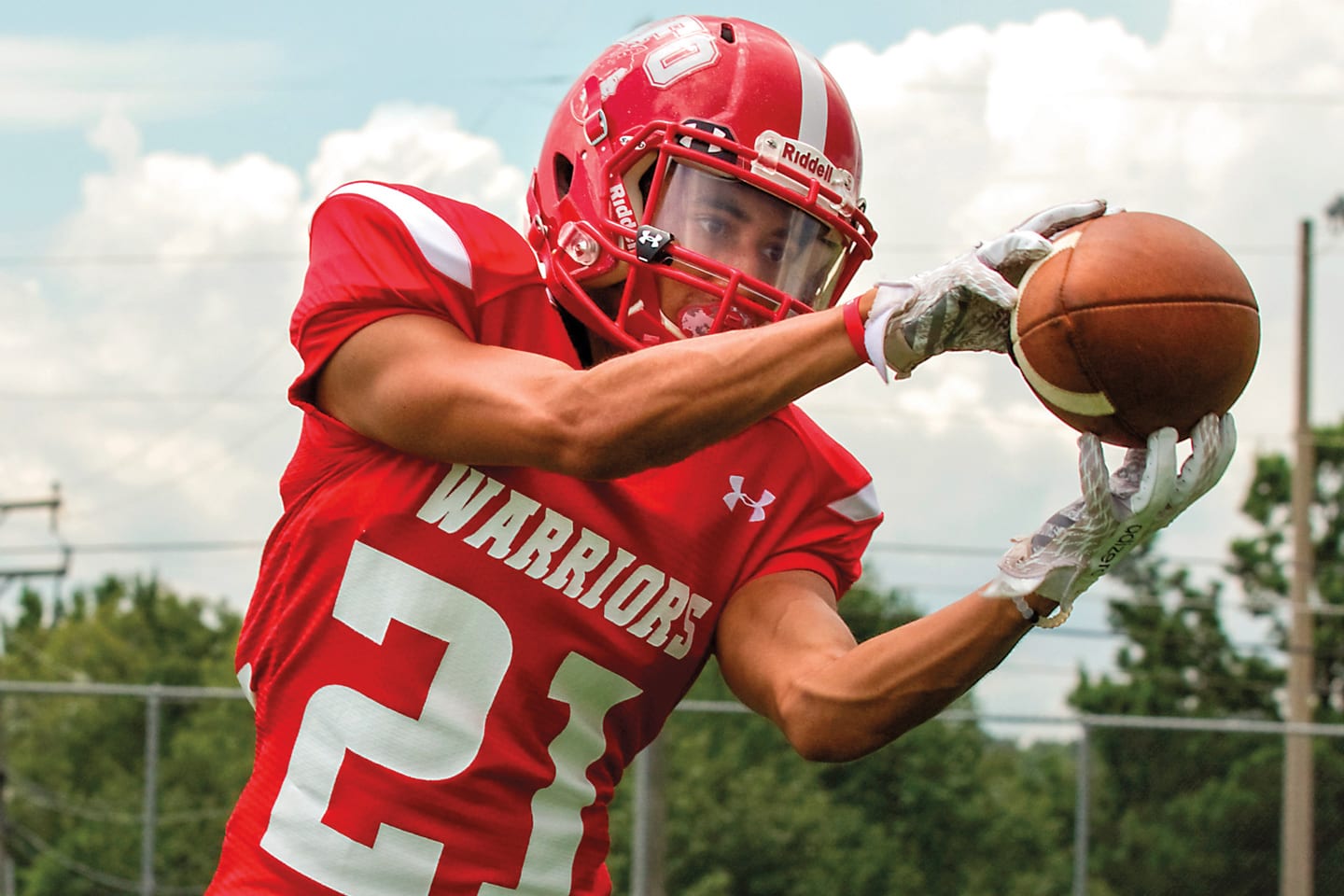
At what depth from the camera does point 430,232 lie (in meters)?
2.43

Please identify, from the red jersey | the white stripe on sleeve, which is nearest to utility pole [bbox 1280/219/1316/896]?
the white stripe on sleeve

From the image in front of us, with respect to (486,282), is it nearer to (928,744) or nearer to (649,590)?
(649,590)

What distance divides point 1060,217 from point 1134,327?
19cm

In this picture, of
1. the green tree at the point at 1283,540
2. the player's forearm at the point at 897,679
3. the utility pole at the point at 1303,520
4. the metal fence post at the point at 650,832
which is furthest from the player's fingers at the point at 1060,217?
the green tree at the point at 1283,540

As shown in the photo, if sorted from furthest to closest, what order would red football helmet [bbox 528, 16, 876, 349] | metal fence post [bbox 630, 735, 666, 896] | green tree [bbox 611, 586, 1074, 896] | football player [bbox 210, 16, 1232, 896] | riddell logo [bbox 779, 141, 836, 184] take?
green tree [bbox 611, 586, 1074, 896]
metal fence post [bbox 630, 735, 666, 896]
riddell logo [bbox 779, 141, 836, 184]
red football helmet [bbox 528, 16, 876, 349]
football player [bbox 210, 16, 1232, 896]

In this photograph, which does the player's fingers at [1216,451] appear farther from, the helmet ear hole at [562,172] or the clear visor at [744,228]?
the helmet ear hole at [562,172]

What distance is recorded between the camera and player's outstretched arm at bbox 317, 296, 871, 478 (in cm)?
206

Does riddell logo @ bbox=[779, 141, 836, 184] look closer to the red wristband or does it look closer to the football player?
the football player

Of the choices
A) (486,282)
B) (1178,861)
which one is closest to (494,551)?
(486,282)

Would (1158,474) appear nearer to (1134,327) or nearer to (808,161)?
(1134,327)

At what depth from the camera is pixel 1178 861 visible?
784cm

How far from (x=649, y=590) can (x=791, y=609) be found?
9.4 inches

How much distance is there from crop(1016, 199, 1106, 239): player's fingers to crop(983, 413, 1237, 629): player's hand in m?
0.26

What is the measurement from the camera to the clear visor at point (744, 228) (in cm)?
261
